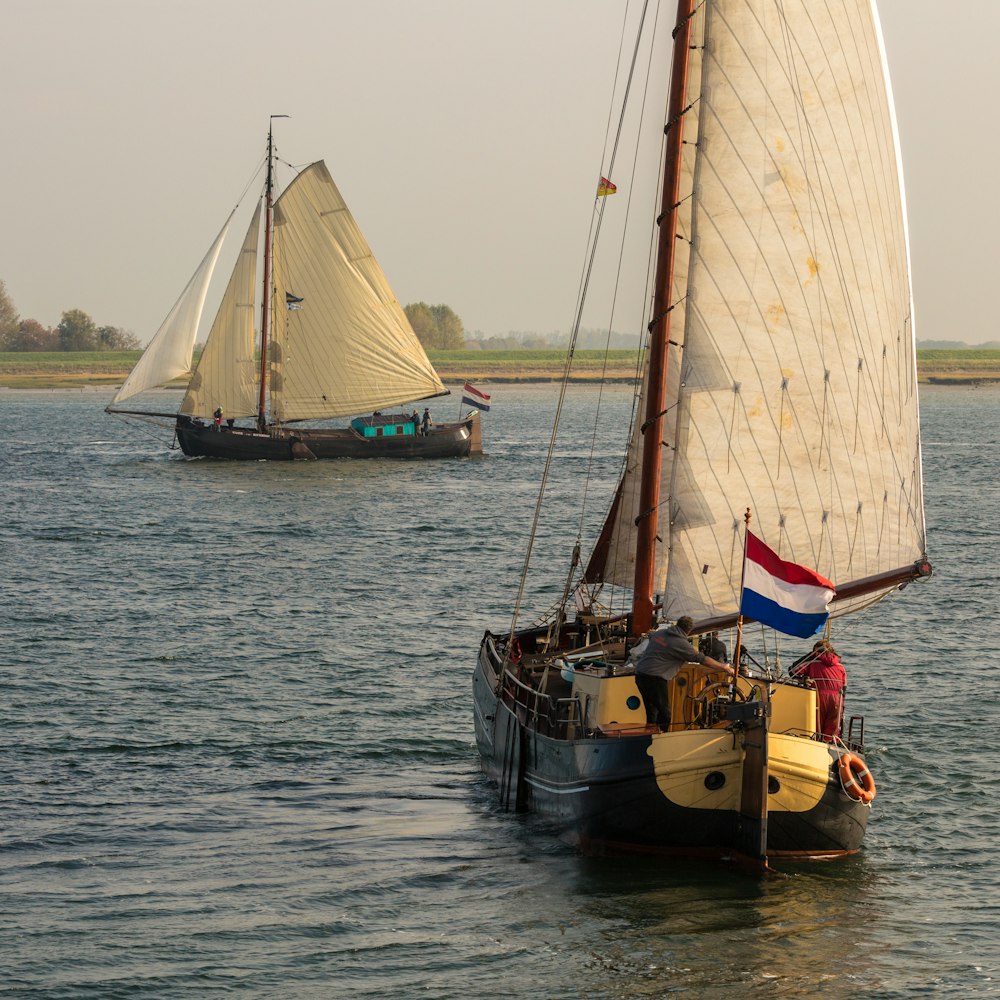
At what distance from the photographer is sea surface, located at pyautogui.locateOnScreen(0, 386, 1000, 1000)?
62.5 ft

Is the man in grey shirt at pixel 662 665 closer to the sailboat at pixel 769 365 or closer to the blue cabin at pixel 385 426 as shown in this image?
the sailboat at pixel 769 365

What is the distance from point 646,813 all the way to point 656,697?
1.52m

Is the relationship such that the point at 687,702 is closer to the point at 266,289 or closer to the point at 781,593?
the point at 781,593

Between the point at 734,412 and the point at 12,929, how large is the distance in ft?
39.3

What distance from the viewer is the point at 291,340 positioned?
93.4m

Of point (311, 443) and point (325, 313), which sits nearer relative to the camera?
point (325, 313)

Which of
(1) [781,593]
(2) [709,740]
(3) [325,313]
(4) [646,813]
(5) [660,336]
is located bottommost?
(4) [646,813]

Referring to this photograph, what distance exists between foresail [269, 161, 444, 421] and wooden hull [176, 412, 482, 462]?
1.98 m

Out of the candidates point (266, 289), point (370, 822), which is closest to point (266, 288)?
point (266, 289)

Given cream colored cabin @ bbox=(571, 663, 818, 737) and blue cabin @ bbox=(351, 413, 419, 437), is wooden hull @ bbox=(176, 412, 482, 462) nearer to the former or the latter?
blue cabin @ bbox=(351, 413, 419, 437)

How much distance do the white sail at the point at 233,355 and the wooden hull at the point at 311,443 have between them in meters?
1.73

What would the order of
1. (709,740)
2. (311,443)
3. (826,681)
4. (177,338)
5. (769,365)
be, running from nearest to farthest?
(709,740) < (826,681) < (769,365) < (177,338) < (311,443)

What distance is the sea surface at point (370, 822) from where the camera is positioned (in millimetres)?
19062

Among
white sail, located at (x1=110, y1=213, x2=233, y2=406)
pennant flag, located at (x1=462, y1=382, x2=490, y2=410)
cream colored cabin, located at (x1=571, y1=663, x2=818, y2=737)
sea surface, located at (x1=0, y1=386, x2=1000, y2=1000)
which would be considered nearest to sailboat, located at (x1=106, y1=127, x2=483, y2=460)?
white sail, located at (x1=110, y1=213, x2=233, y2=406)
